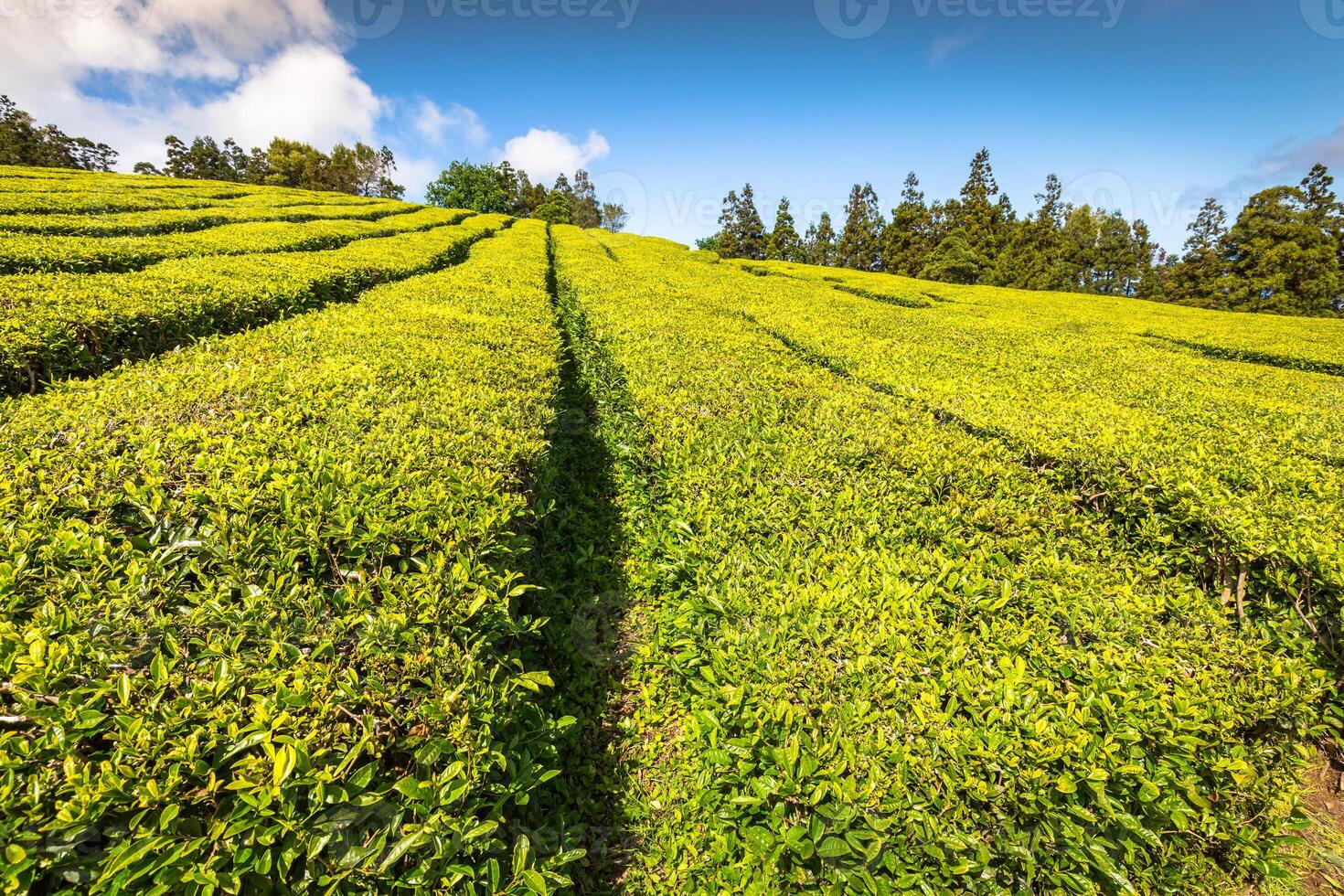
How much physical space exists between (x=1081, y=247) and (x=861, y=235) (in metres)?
23.3

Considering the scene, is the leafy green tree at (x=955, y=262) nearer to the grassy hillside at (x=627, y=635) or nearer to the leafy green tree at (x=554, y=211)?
the leafy green tree at (x=554, y=211)

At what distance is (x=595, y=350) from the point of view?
352 inches

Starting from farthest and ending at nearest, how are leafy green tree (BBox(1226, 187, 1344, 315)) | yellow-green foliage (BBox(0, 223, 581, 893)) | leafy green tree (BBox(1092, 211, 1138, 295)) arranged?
leafy green tree (BBox(1092, 211, 1138, 295))
leafy green tree (BBox(1226, 187, 1344, 315))
yellow-green foliage (BBox(0, 223, 581, 893))

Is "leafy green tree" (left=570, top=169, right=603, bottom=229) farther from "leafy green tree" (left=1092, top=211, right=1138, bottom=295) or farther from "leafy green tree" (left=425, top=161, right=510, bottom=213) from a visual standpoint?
"leafy green tree" (left=1092, top=211, right=1138, bottom=295)

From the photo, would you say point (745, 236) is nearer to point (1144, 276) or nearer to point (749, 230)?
point (749, 230)

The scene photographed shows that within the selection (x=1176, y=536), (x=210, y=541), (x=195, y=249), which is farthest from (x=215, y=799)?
(x=195, y=249)

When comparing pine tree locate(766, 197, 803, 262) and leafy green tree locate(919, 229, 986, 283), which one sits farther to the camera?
pine tree locate(766, 197, 803, 262)

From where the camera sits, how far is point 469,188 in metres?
59.8

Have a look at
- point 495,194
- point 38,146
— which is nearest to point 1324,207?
point 495,194

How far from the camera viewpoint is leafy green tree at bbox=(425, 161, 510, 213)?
59625 mm

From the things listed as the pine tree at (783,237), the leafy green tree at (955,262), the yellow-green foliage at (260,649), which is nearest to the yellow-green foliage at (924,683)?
the yellow-green foliage at (260,649)

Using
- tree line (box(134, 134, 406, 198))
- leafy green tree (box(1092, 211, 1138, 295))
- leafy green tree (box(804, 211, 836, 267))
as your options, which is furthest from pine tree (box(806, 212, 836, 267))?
tree line (box(134, 134, 406, 198))

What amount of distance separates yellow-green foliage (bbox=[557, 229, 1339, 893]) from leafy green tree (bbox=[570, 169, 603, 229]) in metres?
89.2

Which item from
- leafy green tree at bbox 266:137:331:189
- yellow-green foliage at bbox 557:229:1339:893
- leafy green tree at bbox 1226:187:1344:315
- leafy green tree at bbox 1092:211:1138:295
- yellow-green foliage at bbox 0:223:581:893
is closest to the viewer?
yellow-green foliage at bbox 0:223:581:893
